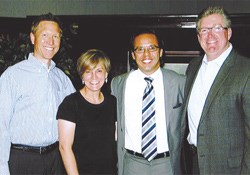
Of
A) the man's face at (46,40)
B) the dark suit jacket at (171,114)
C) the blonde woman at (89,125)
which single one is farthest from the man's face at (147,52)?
the man's face at (46,40)

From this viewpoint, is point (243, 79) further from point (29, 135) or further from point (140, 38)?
point (29, 135)

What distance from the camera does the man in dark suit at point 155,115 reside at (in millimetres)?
2580

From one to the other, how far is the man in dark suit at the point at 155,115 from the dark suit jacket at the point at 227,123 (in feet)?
1.07

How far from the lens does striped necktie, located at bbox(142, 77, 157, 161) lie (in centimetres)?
255

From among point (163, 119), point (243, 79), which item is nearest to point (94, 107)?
point (163, 119)

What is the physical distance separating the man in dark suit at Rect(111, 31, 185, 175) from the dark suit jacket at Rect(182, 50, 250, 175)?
0.33 m

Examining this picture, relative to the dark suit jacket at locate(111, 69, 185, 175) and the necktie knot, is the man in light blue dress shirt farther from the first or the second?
the necktie knot

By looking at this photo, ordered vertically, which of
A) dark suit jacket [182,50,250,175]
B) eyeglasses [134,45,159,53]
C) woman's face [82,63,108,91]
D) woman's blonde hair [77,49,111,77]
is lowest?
dark suit jacket [182,50,250,175]

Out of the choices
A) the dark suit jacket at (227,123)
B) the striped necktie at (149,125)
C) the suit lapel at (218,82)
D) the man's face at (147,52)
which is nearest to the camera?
the dark suit jacket at (227,123)

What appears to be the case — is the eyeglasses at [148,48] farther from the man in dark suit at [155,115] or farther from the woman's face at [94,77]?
the woman's face at [94,77]

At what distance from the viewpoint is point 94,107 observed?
2.40 m

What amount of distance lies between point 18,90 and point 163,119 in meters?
1.21

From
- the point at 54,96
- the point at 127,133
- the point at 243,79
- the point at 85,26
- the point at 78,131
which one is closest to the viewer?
the point at 243,79

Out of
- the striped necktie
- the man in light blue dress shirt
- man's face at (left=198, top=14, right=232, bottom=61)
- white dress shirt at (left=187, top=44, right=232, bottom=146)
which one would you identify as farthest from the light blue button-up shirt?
man's face at (left=198, top=14, right=232, bottom=61)
